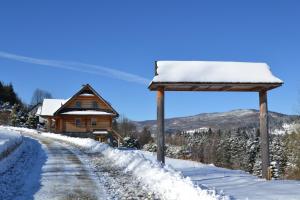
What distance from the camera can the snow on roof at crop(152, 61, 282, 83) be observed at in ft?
50.6

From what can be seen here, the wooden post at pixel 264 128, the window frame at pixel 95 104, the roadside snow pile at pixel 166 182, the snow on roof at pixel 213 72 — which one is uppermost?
the window frame at pixel 95 104

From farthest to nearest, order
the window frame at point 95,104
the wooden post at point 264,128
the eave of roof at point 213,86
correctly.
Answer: the window frame at point 95,104 < the wooden post at point 264,128 < the eave of roof at point 213,86

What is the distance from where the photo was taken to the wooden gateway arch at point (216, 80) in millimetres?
15375

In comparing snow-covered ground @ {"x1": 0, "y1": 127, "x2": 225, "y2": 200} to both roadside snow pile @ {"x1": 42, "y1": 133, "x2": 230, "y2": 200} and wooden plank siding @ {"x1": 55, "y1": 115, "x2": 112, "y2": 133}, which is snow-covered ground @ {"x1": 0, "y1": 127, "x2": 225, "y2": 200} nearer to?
roadside snow pile @ {"x1": 42, "y1": 133, "x2": 230, "y2": 200}

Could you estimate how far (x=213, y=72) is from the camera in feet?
51.9

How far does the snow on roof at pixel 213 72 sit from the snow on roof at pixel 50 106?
5801 cm

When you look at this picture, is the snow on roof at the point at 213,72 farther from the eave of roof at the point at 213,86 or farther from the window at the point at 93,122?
the window at the point at 93,122

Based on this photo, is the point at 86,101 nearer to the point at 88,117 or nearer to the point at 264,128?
the point at 88,117

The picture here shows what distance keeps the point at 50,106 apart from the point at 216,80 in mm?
62758

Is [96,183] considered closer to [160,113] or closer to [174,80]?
[160,113]

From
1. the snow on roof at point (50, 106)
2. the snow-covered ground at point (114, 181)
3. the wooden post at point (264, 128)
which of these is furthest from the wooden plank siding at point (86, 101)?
the wooden post at point (264, 128)

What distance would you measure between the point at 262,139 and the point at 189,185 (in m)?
6.04

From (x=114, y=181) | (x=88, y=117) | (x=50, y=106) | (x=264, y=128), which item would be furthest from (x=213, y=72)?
(x=50, y=106)

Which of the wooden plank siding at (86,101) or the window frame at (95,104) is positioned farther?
the window frame at (95,104)
